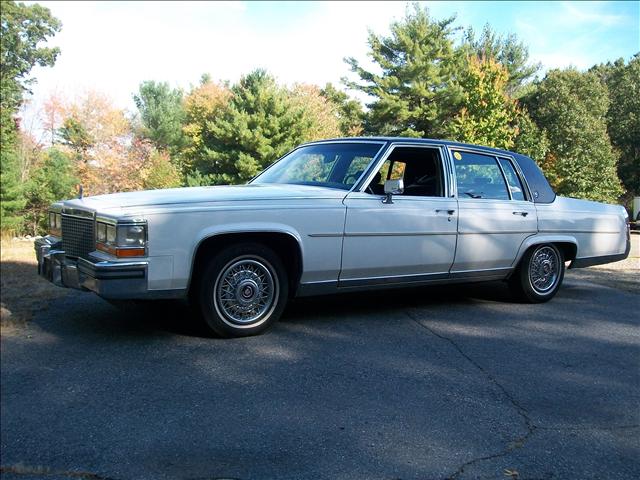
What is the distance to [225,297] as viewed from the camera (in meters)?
4.58

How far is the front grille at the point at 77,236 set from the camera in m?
4.50

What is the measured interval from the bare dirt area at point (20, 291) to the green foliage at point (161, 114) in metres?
48.0

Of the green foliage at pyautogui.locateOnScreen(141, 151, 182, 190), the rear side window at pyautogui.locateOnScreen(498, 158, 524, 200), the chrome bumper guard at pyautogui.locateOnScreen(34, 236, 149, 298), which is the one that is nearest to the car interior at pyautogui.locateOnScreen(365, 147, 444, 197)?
the rear side window at pyautogui.locateOnScreen(498, 158, 524, 200)

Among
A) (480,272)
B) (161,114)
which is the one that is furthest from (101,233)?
(161,114)

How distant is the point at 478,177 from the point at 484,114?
69.8ft

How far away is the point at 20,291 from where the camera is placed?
6.15 m

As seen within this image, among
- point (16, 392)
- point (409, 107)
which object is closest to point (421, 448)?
point (16, 392)

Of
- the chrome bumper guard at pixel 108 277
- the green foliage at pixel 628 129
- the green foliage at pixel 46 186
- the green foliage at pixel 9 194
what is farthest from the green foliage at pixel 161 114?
the chrome bumper guard at pixel 108 277

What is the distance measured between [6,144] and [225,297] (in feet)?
103

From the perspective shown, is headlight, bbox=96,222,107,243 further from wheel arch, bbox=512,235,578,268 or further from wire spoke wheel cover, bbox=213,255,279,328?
wheel arch, bbox=512,235,578,268

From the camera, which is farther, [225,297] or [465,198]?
[465,198]

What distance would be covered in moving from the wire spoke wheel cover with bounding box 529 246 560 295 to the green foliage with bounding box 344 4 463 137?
22.7 metres

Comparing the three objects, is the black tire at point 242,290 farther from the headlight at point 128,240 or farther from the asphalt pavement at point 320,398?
the headlight at point 128,240

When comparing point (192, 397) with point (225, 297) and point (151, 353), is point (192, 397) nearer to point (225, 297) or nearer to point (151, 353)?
point (151, 353)
